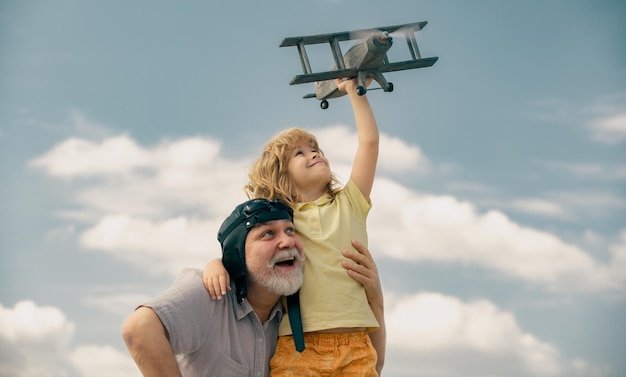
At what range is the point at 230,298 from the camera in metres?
4.52

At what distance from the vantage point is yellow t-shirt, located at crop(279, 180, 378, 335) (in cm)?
441

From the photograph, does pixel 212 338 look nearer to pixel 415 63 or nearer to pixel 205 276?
pixel 205 276

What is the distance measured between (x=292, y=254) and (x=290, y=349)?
2.23 feet

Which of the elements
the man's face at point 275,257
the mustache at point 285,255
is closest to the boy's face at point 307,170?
the man's face at point 275,257

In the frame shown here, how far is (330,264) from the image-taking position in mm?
4586

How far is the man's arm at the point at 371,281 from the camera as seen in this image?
457 centimetres

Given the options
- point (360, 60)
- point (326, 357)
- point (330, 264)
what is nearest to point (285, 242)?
point (330, 264)

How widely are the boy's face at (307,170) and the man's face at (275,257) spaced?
523 millimetres

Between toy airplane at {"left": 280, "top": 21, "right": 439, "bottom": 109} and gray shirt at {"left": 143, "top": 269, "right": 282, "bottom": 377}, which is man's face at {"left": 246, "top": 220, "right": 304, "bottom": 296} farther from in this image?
toy airplane at {"left": 280, "top": 21, "right": 439, "bottom": 109}

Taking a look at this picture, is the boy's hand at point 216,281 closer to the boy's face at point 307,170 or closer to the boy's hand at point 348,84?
the boy's face at point 307,170

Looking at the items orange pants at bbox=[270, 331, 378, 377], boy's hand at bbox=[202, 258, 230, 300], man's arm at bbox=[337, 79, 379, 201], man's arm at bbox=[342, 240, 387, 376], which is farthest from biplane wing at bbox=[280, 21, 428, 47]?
orange pants at bbox=[270, 331, 378, 377]

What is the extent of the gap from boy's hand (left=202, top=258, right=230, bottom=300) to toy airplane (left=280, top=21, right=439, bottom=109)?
2.18 metres

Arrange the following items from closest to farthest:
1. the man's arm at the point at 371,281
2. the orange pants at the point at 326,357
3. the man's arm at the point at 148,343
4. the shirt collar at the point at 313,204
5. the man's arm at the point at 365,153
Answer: the man's arm at the point at 148,343
the orange pants at the point at 326,357
the man's arm at the point at 371,281
the shirt collar at the point at 313,204
the man's arm at the point at 365,153

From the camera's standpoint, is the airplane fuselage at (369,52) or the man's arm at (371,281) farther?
the airplane fuselage at (369,52)
